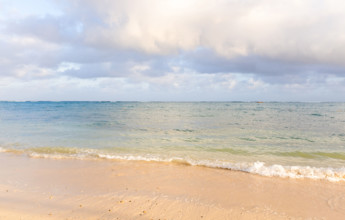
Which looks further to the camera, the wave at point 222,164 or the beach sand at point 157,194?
the wave at point 222,164

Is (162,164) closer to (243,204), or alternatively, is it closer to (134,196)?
(134,196)

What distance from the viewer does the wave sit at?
7.84 m

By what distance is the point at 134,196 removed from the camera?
5.89 m

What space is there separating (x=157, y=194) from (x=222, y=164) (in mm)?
3867

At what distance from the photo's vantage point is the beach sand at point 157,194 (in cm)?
503

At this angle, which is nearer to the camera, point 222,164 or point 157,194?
point 157,194

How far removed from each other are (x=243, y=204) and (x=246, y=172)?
2817mm

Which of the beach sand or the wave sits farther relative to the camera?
the wave

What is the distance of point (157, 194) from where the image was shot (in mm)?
6090

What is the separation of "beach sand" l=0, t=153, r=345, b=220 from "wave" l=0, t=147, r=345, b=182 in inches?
17.1

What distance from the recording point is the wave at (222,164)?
7838 millimetres

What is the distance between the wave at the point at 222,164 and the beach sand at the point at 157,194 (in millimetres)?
435

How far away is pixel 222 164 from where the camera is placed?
29.7 feet

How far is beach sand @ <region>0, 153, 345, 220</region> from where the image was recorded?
16.5 ft
